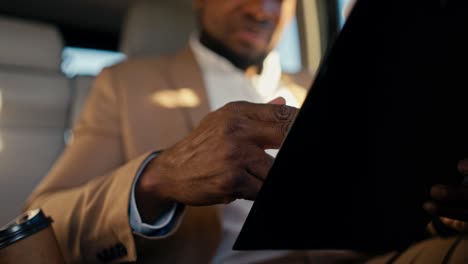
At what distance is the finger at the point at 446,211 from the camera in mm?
496

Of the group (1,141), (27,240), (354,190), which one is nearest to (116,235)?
(27,240)

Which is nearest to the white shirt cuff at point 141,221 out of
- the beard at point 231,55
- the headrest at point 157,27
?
the beard at point 231,55

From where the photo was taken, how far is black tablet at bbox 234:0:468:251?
32 centimetres

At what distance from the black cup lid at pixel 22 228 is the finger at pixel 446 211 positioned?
1.29ft

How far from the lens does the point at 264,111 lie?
42 centimetres

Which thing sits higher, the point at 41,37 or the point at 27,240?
the point at 41,37

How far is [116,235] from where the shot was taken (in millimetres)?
556

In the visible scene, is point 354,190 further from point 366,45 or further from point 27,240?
point 27,240

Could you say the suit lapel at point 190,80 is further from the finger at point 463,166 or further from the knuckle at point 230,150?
the finger at point 463,166

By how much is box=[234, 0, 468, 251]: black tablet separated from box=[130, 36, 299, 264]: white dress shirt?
51 mm

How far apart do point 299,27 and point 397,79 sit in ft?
2.63

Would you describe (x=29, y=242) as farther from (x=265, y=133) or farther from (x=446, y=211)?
(x=446, y=211)

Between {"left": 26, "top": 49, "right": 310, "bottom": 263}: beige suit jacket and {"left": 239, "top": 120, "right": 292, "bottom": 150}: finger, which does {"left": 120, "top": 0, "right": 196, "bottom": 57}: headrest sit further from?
{"left": 239, "top": 120, "right": 292, "bottom": 150}: finger

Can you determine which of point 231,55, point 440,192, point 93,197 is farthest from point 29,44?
point 440,192
